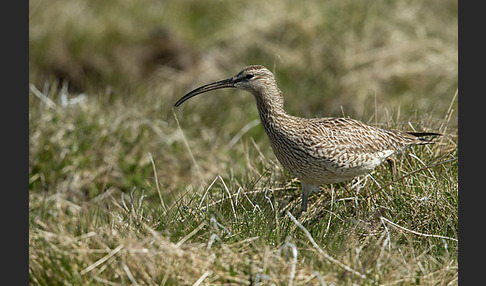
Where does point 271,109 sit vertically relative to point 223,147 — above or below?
above

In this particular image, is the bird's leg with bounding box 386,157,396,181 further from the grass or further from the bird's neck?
the bird's neck

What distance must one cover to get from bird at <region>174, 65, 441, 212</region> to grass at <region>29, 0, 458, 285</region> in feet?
0.69

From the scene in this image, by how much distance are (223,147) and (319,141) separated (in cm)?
290

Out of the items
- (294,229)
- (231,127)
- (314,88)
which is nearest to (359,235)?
(294,229)

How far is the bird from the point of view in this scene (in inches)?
203

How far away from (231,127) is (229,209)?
3500mm

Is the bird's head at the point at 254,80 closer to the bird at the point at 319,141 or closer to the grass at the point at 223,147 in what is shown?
the bird at the point at 319,141

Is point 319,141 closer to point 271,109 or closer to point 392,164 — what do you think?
point 271,109

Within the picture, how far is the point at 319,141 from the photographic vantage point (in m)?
5.21

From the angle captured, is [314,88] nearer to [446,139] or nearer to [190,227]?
[446,139]

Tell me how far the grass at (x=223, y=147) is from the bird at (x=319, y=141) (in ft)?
0.69

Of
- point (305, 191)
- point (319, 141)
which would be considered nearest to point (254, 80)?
point (319, 141)

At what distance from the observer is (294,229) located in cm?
471

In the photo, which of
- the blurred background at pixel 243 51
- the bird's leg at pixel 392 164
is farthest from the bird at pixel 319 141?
the blurred background at pixel 243 51
